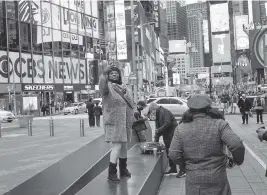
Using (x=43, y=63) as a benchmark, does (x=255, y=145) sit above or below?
below

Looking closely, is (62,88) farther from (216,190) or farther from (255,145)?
(216,190)

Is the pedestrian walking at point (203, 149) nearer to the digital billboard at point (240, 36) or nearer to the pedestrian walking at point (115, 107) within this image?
the pedestrian walking at point (115, 107)

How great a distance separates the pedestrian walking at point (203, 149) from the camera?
3482mm

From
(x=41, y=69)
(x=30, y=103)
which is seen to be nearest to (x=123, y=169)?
(x=30, y=103)

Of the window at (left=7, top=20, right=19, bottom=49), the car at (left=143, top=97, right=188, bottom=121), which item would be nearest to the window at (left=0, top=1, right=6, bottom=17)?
the window at (left=7, top=20, right=19, bottom=49)

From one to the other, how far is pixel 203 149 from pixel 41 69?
156 ft

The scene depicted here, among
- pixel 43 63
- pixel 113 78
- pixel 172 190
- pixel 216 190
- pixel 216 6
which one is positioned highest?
pixel 216 6

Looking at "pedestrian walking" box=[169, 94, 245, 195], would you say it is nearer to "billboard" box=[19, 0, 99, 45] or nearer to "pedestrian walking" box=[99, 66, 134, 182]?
"pedestrian walking" box=[99, 66, 134, 182]

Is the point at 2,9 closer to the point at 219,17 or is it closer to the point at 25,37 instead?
the point at 25,37

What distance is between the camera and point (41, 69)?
49.5 m

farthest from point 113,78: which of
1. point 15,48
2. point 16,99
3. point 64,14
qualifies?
point 64,14

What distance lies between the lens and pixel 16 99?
41719mm

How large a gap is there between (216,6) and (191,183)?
168326mm

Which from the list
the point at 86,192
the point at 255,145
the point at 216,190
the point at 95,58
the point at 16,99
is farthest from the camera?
the point at 95,58
